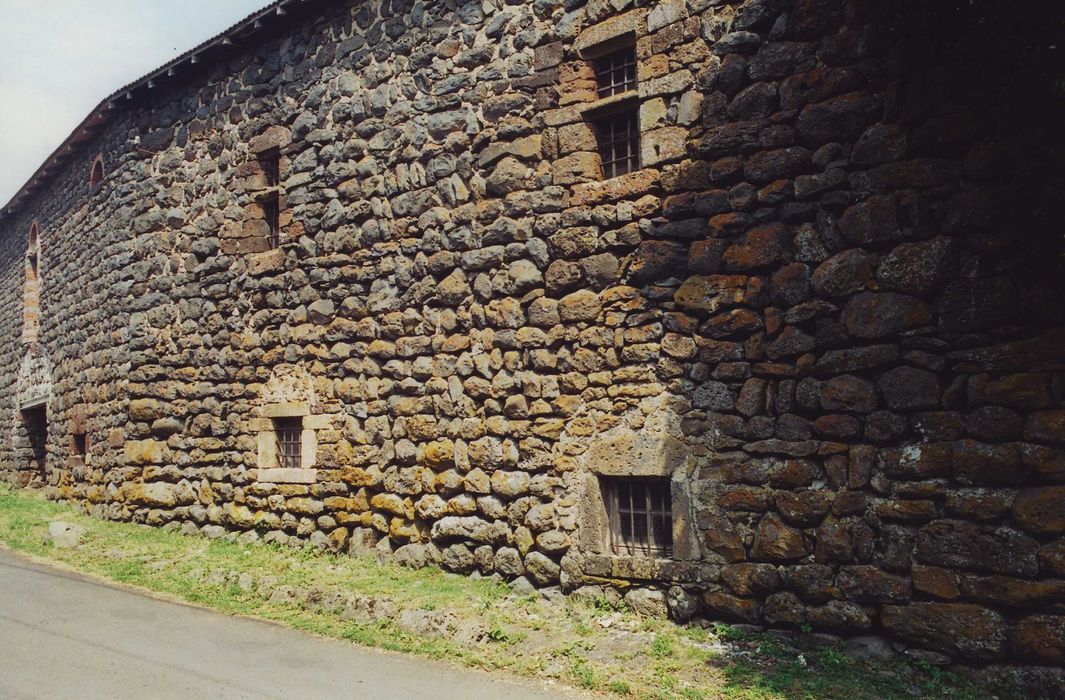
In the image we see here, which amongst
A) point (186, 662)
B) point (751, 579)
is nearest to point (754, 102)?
point (751, 579)

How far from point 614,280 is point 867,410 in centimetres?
221

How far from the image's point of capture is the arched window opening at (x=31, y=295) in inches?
595

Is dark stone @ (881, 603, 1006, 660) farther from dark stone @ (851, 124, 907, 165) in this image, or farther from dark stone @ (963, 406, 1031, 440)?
dark stone @ (851, 124, 907, 165)

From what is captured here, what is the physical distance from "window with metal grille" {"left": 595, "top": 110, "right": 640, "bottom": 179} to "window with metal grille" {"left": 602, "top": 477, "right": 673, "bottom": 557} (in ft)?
8.81

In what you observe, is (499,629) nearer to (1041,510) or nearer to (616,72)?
(1041,510)

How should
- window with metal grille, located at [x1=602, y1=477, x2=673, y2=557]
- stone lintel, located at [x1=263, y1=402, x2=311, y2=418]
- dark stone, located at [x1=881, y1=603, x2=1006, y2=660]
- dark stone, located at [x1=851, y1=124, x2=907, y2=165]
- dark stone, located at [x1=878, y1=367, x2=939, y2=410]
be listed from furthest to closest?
stone lintel, located at [x1=263, y1=402, x2=311, y2=418], window with metal grille, located at [x1=602, y1=477, x2=673, y2=557], dark stone, located at [x1=851, y1=124, x2=907, y2=165], dark stone, located at [x1=878, y1=367, x2=939, y2=410], dark stone, located at [x1=881, y1=603, x2=1006, y2=660]

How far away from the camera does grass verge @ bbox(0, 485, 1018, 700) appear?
187 inches

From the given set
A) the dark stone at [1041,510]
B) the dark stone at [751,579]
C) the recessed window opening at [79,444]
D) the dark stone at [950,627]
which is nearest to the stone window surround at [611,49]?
the dark stone at [751,579]

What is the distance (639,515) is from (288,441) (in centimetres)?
444

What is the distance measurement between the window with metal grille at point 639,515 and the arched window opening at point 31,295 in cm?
1377

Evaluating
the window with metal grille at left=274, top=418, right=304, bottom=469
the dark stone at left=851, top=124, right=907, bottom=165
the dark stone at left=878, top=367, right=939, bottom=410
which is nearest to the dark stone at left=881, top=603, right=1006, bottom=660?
the dark stone at left=878, top=367, right=939, bottom=410

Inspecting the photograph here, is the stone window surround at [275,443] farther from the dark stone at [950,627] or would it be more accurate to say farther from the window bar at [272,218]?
the dark stone at [950,627]

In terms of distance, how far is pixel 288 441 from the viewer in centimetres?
866

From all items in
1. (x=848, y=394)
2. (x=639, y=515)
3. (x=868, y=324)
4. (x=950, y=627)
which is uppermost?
(x=868, y=324)
